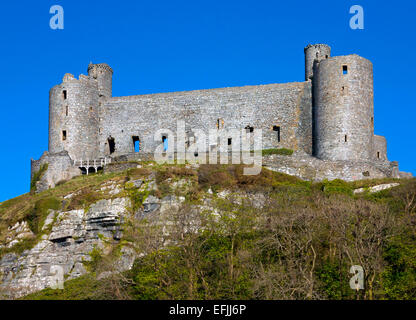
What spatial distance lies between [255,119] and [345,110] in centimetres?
817

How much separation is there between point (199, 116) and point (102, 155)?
9.70m

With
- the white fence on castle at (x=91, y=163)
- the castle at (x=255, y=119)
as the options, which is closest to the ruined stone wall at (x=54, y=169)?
the castle at (x=255, y=119)

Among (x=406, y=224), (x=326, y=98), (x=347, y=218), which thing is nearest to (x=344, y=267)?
(x=347, y=218)

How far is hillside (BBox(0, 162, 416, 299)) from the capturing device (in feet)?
117

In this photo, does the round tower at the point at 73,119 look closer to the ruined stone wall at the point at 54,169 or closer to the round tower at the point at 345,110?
the ruined stone wall at the point at 54,169

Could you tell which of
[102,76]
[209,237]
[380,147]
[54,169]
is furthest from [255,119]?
[209,237]

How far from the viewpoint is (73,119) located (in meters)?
60.2

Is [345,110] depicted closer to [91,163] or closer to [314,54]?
[314,54]

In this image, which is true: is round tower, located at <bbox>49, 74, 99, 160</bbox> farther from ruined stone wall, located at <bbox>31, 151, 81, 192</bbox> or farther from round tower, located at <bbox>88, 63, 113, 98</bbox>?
ruined stone wall, located at <bbox>31, 151, 81, 192</bbox>

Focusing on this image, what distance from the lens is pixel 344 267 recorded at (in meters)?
36.1

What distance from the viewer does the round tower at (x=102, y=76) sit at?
62.8 metres

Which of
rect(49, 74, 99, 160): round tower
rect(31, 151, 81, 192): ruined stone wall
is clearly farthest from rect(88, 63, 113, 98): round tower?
rect(31, 151, 81, 192): ruined stone wall

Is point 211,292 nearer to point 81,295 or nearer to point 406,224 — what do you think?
point 81,295

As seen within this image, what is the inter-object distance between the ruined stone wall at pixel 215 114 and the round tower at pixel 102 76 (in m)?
1.16
